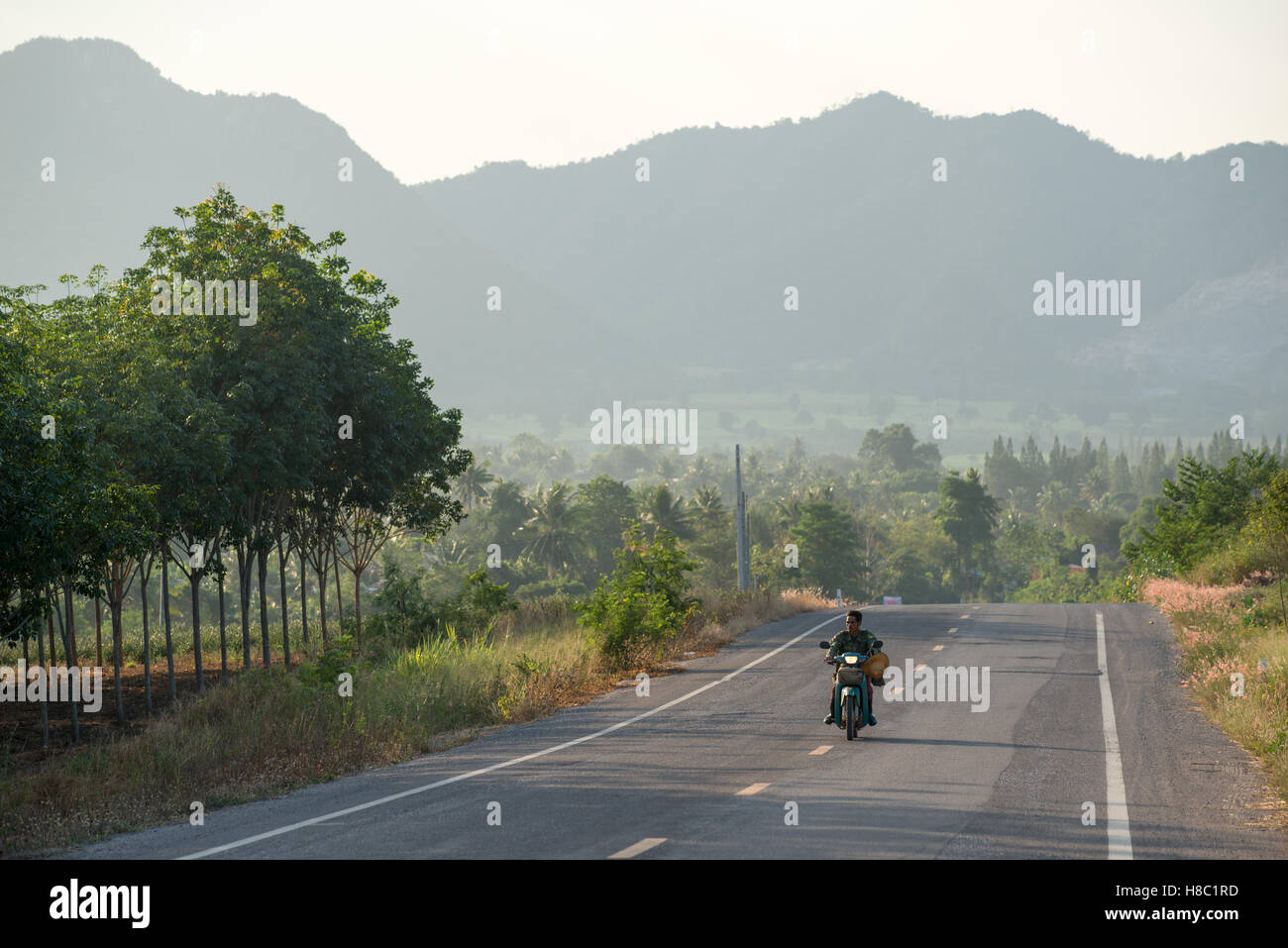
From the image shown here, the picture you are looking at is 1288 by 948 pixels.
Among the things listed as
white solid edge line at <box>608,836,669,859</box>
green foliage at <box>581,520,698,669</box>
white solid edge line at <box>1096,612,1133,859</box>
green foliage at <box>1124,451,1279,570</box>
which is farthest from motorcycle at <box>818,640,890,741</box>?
green foliage at <box>1124,451,1279,570</box>

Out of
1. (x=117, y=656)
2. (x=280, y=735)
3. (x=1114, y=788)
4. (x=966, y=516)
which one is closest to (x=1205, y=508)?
(x=117, y=656)

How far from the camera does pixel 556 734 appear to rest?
17.5m

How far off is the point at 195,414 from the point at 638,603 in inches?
385

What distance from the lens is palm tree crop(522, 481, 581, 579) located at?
99.6m

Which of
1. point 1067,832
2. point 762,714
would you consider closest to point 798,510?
point 762,714

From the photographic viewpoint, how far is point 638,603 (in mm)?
26750

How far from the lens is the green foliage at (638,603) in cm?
2656

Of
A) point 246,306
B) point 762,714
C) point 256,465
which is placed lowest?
point 762,714

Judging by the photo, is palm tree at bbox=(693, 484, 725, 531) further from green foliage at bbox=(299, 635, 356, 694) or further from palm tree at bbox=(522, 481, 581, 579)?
green foliage at bbox=(299, 635, 356, 694)

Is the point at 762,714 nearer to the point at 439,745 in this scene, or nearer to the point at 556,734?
the point at 556,734

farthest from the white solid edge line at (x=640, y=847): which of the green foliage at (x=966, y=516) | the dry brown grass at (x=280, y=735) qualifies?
the green foliage at (x=966, y=516)

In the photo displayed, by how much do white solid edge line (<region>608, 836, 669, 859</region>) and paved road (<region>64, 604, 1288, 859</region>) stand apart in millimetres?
23

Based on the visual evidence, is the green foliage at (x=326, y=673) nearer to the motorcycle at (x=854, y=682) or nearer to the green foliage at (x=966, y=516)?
the motorcycle at (x=854, y=682)

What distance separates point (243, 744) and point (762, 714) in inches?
296
